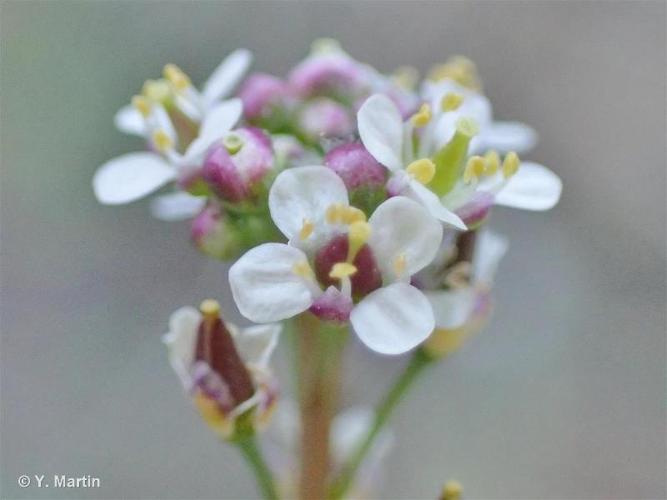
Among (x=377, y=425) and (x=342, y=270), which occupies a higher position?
(x=342, y=270)

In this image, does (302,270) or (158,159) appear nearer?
(302,270)

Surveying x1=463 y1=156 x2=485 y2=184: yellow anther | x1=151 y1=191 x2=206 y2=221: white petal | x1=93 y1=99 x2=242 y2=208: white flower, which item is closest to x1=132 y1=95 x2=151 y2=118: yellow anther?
→ x1=93 y1=99 x2=242 y2=208: white flower

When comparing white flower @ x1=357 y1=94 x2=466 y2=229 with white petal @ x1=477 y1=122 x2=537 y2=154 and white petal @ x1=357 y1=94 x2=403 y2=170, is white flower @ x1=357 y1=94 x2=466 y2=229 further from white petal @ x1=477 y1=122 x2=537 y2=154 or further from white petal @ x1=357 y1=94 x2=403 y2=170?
white petal @ x1=477 y1=122 x2=537 y2=154

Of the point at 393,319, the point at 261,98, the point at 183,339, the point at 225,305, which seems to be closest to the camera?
the point at 393,319

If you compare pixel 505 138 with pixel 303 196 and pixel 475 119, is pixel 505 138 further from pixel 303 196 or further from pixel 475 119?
pixel 303 196

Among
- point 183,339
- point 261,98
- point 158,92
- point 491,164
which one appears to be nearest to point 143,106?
point 158,92

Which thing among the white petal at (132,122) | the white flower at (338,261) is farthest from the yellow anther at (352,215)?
the white petal at (132,122)
